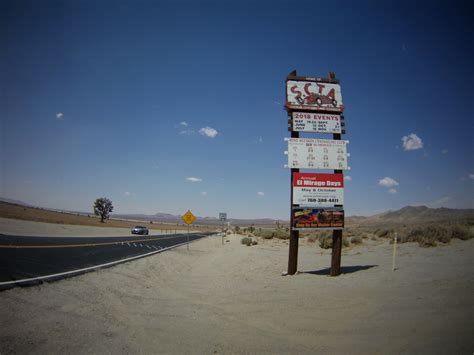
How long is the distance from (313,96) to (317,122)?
49.1 inches

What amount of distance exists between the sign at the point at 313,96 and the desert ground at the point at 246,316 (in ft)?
23.3

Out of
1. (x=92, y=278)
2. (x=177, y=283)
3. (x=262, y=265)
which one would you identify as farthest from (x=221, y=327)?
(x=262, y=265)

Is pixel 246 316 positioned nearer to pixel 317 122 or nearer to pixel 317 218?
pixel 317 218

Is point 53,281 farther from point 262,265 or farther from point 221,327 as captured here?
point 262,265

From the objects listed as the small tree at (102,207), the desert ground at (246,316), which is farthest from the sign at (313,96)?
the small tree at (102,207)

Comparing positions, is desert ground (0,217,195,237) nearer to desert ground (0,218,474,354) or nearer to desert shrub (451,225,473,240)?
desert ground (0,218,474,354)

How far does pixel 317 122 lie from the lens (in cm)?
1023

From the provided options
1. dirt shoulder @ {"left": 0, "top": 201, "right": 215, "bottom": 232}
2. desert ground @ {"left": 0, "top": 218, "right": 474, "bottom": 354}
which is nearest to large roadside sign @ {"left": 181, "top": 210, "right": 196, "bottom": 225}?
desert ground @ {"left": 0, "top": 218, "right": 474, "bottom": 354}

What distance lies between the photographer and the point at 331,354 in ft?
11.8

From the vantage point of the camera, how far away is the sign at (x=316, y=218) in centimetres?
970

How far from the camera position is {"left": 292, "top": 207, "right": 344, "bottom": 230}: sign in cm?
970

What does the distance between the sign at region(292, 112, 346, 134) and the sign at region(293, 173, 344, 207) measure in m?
1.98

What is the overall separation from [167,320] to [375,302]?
193 inches

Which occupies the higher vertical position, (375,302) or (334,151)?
(334,151)
